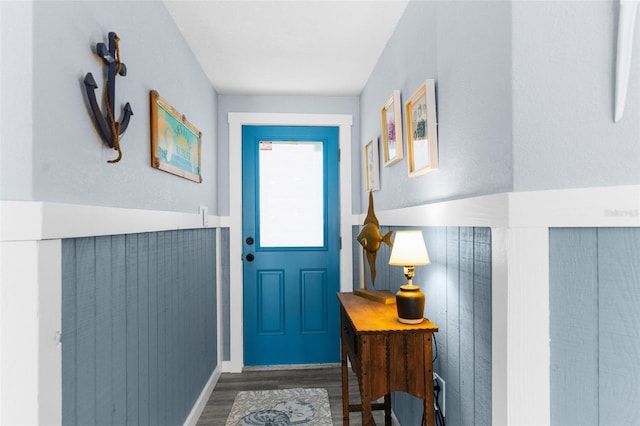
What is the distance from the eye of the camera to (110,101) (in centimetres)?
126

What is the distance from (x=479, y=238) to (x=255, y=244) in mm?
2212

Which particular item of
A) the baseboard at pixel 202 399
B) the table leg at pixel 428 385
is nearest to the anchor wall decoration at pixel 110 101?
the table leg at pixel 428 385

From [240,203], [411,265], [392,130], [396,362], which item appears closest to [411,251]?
[411,265]

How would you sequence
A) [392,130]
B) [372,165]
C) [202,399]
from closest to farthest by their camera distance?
[392,130] < [202,399] < [372,165]

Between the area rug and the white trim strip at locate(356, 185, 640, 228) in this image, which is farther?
the area rug

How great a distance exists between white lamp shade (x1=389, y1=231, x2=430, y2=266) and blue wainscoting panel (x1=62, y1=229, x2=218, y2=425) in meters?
1.00

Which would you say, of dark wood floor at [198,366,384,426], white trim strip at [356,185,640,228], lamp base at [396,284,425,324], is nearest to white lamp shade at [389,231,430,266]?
lamp base at [396,284,425,324]

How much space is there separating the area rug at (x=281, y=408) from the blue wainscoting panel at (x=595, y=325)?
1.60m

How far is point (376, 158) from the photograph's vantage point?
8.39 feet

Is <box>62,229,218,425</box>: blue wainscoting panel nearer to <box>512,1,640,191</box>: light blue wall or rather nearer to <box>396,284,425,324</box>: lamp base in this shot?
<box>396,284,425,324</box>: lamp base

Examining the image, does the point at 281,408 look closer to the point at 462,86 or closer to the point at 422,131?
the point at 422,131

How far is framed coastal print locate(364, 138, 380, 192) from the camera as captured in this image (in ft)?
8.36

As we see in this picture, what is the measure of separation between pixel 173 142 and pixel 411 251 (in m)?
1.30

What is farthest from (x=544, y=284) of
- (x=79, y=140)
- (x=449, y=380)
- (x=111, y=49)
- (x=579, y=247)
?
(x=111, y=49)
